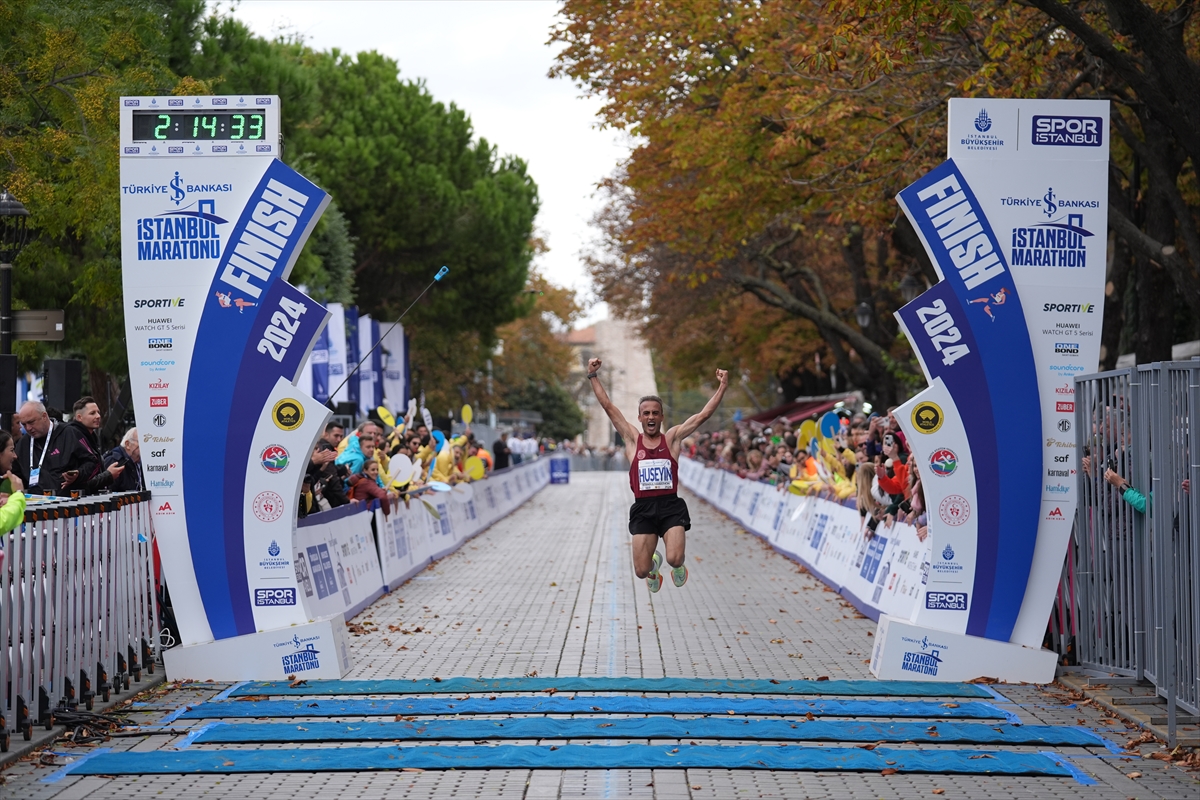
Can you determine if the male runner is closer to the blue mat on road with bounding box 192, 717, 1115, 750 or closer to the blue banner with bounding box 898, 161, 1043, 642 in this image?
the blue banner with bounding box 898, 161, 1043, 642

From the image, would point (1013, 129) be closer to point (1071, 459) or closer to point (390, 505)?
point (1071, 459)

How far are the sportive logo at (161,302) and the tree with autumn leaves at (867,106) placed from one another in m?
6.49

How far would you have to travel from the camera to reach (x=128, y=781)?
7.61m

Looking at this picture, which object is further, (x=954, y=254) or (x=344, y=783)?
(x=954, y=254)

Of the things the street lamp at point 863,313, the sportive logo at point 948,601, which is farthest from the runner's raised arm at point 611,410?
the street lamp at point 863,313

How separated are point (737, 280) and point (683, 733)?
25.9m

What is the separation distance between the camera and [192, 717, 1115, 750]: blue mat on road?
8.56m

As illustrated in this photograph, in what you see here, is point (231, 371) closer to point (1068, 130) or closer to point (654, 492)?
point (654, 492)

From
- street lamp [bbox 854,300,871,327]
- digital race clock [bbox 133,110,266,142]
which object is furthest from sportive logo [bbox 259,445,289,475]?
street lamp [bbox 854,300,871,327]

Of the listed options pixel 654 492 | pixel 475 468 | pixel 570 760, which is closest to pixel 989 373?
pixel 654 492

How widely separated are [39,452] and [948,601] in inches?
354

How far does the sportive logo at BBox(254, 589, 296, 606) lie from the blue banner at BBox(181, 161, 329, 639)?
0.30 feet

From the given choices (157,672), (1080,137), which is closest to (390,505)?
(157,672)

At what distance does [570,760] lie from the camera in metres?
7.91
